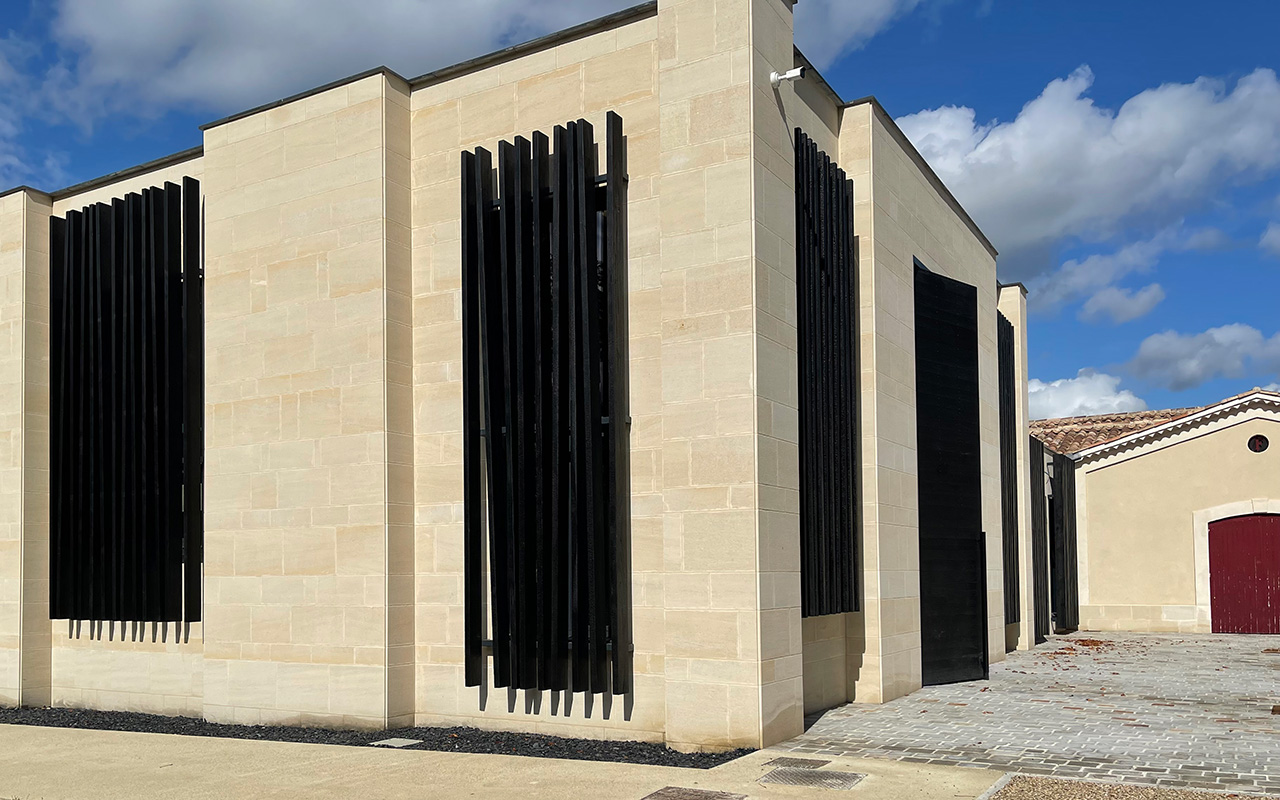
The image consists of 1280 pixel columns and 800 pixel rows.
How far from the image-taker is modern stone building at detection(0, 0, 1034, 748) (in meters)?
10.5

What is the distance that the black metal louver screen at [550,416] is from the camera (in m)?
10.9

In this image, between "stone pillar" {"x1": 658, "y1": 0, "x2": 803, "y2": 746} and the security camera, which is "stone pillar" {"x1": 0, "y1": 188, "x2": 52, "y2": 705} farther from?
the security camera

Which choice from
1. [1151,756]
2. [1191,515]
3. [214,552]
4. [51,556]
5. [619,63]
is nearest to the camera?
[1151,756]

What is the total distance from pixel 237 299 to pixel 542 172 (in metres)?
4.55

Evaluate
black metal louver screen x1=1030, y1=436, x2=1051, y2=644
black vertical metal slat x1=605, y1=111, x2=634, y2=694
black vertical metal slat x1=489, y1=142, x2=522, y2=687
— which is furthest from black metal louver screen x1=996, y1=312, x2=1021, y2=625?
black vertical metal slat x1=489, y1=142, x2=522, y2=687

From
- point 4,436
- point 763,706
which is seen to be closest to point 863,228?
point 763,706

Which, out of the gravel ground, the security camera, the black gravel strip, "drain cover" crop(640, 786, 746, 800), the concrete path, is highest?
the security camera

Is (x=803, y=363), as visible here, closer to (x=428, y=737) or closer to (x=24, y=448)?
(x=428, y=737)

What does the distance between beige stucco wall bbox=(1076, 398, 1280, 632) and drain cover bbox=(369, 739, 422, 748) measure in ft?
73.1

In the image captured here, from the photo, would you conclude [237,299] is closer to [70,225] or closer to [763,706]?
[70,225]

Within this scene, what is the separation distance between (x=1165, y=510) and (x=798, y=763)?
2239 cm

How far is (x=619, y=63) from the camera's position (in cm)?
1154

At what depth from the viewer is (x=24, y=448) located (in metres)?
15.6

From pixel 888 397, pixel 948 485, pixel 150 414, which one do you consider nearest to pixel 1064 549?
pixel 948 485
